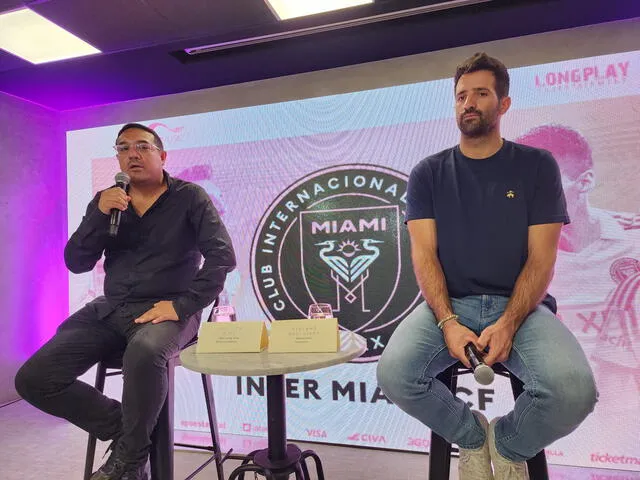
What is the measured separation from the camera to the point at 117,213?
1.85 meters

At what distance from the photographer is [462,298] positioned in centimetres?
154

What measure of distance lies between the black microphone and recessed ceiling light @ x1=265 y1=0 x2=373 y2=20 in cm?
113

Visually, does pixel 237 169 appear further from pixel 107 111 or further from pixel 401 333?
pixel 401 333

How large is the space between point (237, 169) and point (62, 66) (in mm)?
1300

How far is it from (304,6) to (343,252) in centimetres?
133

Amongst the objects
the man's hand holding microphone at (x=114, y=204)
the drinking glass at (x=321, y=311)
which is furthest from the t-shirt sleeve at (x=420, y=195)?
the man's hand holding microphone at (x=114, y=204)

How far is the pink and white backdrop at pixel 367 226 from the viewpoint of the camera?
2072 mm

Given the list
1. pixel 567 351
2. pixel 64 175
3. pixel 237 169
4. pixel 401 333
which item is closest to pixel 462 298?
pixel 401 333

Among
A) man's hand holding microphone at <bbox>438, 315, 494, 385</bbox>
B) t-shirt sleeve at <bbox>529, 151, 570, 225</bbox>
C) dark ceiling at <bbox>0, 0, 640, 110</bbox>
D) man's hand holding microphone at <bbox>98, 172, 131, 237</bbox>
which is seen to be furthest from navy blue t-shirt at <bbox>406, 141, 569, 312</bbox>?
man's hand holding microphone at <bbox>98, 172, 131, 237</bbox>

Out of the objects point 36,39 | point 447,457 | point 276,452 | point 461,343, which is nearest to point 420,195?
point 461,343

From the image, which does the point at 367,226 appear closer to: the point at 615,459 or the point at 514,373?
the point at 514,373

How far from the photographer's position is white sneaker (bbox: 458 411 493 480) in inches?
51.5

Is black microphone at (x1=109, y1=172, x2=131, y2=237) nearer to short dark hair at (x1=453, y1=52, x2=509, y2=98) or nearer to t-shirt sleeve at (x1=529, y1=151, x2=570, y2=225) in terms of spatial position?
short dark hair at (x1=453, y1=52, x2=509, y2=98)

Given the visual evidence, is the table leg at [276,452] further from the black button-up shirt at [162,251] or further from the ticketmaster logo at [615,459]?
the ticketmaster logo at [615,459]
